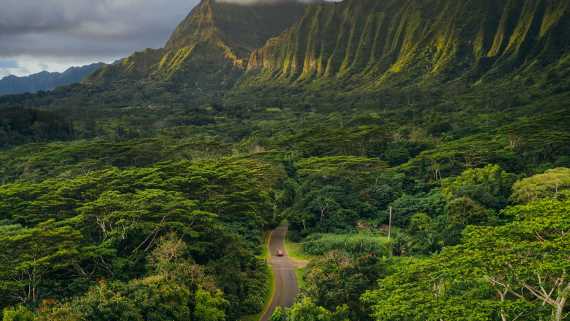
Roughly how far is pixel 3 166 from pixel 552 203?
285 feet

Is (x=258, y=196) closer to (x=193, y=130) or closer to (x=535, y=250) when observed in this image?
(x=535, y=250)

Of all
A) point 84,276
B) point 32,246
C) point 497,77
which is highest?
point 497,77

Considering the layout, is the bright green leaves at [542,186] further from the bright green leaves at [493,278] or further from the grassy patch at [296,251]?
the bright green leaves at [493,278]

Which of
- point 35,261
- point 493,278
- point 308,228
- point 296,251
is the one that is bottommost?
point 296,251

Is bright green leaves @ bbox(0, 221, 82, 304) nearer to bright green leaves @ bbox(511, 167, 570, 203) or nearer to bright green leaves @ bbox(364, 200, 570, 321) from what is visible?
bright green leaves @ bbox(364, 200, 570, 321)

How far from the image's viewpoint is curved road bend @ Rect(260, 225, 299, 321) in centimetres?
3696

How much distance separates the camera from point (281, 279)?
42094 mm

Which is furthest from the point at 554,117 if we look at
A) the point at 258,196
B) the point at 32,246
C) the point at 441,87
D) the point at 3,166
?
the point at 441,87

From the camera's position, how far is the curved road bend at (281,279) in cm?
3696

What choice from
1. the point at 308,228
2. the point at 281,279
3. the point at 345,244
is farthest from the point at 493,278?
the point at 308,228

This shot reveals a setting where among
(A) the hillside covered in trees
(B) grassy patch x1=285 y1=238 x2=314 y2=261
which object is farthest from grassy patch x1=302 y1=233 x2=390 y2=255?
(B) grassy patch x1=285 y1=238 x2=314 y2=261

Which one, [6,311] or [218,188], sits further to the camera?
[218,188]

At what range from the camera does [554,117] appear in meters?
84.8

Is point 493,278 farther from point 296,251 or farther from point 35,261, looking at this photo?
point 296,251
